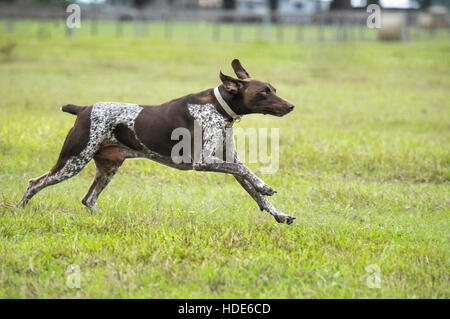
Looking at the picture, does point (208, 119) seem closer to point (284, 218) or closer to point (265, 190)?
point (265, 190)

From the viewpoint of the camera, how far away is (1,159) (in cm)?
964

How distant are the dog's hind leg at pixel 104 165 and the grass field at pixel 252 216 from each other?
0.21m

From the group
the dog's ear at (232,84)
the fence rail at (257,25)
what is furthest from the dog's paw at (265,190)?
the fence rail at (257,25)

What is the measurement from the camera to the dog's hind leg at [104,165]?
22.8 feet

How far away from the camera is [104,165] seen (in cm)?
704

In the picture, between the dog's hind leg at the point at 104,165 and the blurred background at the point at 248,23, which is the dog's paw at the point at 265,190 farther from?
the blurred background at the point at 248,23

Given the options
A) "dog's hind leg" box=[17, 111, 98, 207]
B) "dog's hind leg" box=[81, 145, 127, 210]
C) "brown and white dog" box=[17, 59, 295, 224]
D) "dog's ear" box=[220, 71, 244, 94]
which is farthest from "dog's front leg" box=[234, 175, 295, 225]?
"dog's hind leg" box=[17, 111, 98, 207]

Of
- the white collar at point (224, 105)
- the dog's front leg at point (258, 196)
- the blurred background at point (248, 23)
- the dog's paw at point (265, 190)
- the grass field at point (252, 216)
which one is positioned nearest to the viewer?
the grass field at point (252, 216)

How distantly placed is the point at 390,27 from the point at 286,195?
28.2 metres

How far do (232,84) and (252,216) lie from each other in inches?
61.3

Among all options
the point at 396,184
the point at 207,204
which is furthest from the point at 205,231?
the point at 396,184

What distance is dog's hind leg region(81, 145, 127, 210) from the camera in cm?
694
